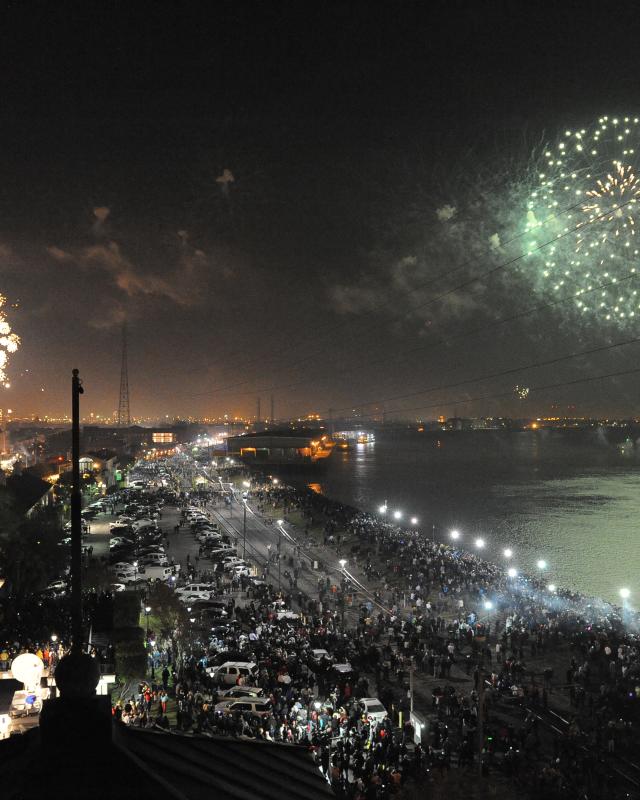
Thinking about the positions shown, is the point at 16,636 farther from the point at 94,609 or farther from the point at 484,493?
the point at 484,493

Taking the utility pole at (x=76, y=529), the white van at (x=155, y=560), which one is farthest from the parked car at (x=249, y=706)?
the white van at (x=155, y=560)

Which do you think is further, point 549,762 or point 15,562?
point 15,562

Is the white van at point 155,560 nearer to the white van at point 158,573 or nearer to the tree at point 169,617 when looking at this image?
the white van at point 158,573

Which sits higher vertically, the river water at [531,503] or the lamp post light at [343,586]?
A: the lamp post light at [343,586]

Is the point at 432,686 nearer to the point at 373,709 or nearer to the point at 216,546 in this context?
the point at 373,709

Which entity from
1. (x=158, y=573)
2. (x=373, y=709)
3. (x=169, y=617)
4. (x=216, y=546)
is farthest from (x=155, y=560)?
(x=373, y=709)

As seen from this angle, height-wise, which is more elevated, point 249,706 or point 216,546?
point 249,706

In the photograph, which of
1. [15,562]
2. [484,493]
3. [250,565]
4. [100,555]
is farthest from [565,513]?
→ [15,562]
